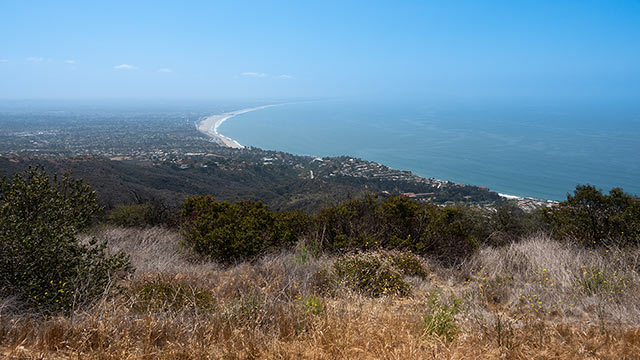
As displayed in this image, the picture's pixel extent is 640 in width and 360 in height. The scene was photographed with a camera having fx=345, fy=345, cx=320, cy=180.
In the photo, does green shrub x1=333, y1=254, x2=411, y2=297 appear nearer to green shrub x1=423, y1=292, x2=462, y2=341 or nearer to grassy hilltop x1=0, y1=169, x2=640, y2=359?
grassy hilltop x1=0, y1=169, x2=640, y2=359

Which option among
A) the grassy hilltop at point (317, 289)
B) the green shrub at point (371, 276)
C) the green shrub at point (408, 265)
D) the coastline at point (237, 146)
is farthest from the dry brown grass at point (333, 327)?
the coastline at point (237, 146)

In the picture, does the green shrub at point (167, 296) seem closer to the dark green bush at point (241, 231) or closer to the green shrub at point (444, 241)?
the dark green bush at point (241, 231)

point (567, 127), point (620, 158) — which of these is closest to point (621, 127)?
point (567, 127)

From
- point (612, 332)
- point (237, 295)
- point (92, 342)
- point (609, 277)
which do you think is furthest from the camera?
point (609, 277)

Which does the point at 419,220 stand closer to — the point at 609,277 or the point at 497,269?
the point at 497,269

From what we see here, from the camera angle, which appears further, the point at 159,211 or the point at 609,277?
the point at 159,211

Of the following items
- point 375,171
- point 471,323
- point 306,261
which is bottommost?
point 375,171
